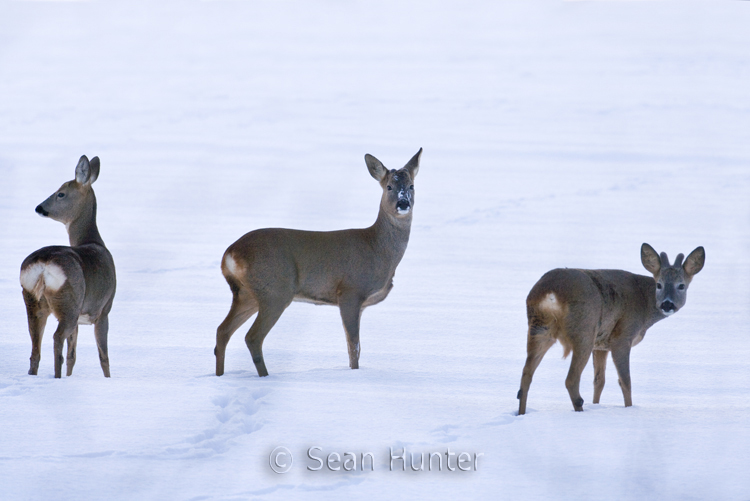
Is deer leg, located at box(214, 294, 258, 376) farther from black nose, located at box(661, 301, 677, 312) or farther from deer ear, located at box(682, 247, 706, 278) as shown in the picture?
deer ear, located at box(682, 247, 706, 278)

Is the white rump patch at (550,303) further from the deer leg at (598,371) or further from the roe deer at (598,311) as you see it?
the deer leg at (598,371)

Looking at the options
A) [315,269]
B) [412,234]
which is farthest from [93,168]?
[412,234]

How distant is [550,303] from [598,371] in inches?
44.0

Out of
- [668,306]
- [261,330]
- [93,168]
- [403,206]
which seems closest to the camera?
[668,306]

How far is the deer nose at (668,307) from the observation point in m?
6.12

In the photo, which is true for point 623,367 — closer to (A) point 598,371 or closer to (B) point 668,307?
(A) point 598,371

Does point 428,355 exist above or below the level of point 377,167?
below

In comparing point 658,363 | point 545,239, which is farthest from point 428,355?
point 545,239

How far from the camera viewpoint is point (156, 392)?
5.54m

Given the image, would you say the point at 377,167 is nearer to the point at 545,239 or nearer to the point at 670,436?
the point at 670,436

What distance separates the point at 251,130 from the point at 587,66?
34.8 feet

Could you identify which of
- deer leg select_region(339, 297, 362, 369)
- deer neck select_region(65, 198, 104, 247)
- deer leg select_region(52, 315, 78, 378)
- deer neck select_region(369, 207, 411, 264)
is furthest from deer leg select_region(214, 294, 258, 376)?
deer neck select_region(65, 198, 104, 247)

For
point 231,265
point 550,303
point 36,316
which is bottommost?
point 36,316

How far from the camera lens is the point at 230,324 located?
23.5ft
